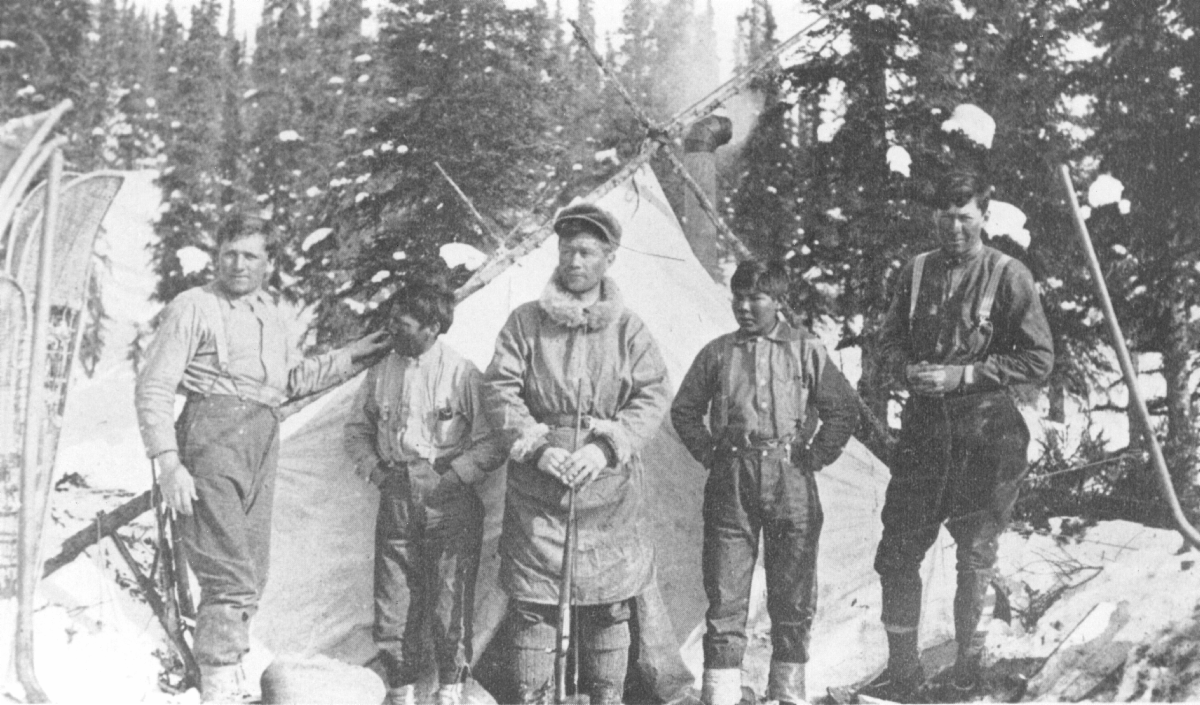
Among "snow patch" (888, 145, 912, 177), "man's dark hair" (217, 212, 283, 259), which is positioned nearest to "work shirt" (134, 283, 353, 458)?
"man's dark hair" (217, 212, 283, 259)

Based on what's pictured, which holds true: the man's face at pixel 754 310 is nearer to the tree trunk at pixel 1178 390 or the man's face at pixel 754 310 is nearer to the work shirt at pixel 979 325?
the work shirt at pixel 979 325

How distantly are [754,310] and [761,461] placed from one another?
0.57 m

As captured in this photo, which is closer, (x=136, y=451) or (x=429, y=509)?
(x=429, y=509)

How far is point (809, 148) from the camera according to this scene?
5922 millimetres

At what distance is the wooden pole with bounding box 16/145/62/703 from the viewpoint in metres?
3.41

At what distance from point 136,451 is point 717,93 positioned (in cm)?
364

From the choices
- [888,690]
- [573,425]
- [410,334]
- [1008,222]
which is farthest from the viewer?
[1008,222]

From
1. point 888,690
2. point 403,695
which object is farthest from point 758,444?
point 403,695

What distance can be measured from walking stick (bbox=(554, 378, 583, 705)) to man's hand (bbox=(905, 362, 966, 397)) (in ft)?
4.25

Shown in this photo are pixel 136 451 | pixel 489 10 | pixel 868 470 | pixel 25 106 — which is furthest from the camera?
pixel 489 10

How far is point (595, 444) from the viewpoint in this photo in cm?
353

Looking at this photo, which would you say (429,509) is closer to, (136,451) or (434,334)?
(434,334)

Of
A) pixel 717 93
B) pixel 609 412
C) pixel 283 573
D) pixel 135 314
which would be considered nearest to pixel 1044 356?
pixel 609 412

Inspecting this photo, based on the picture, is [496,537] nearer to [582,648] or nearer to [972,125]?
[582,648]
